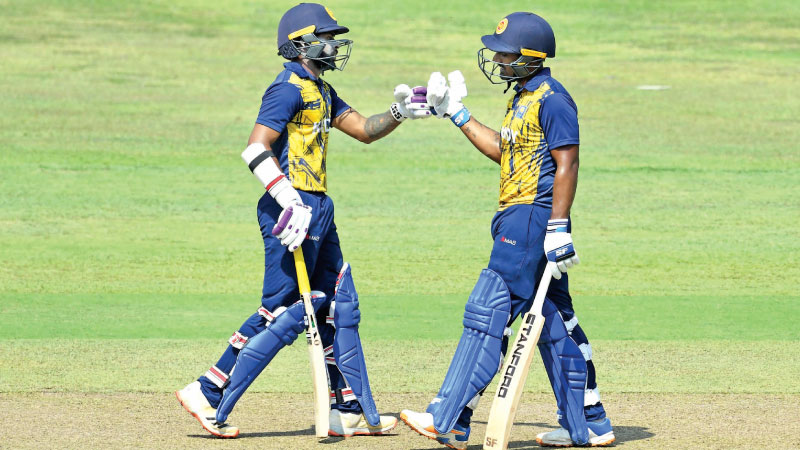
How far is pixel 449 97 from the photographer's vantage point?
7.08m

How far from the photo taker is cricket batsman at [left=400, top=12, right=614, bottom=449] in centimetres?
660

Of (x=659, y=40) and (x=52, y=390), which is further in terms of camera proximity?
(x=659, y=40)

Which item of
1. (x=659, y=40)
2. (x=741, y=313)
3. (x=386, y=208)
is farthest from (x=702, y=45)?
(x=741, y=313)

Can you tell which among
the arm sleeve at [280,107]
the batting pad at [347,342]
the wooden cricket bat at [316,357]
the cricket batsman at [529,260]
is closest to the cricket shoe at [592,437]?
the cricket batsman at [529,260]

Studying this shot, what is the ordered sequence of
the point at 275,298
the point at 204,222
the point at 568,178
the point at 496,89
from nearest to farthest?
1. the point at 568,178
2. the point at 275,298
3. the point at 204,222
4. the point at 496,89

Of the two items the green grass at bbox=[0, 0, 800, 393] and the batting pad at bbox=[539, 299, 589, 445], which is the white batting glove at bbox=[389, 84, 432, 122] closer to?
the batting pad at bbox=[539, 299, 589, 445]

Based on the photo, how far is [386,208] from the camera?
1627cm

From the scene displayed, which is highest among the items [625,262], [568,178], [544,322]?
[568,178]

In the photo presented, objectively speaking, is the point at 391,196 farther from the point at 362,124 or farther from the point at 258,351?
the point at 258,351

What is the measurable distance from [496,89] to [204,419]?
1996cm

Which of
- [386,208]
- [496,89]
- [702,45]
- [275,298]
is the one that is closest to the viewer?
[275,298]

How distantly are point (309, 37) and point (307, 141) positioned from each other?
0.62 m

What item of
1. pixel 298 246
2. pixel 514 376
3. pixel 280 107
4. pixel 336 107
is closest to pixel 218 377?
pixel 298 246

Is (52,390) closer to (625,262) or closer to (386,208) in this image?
(625,262)
